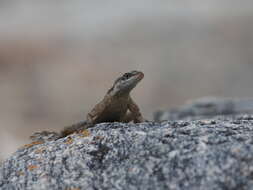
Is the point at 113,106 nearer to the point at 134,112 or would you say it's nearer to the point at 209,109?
the point at 134,112

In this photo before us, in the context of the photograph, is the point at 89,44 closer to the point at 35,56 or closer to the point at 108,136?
the point at 35,56

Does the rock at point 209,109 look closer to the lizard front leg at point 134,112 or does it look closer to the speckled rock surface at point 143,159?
the lizard front leg at point 134,112

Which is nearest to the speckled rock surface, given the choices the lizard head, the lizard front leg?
the lizard head

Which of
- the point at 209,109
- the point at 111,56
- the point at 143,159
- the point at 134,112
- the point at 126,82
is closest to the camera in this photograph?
the point at 143,159

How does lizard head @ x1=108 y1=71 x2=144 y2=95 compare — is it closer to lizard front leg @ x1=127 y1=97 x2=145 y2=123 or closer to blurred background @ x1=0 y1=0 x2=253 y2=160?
lizard front leg @ x1=127 y1=97 x2=145 y2=123

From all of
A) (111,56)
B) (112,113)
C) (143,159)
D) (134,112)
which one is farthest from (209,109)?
(111,56)

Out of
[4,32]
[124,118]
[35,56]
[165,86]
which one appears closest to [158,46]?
[165,86]
